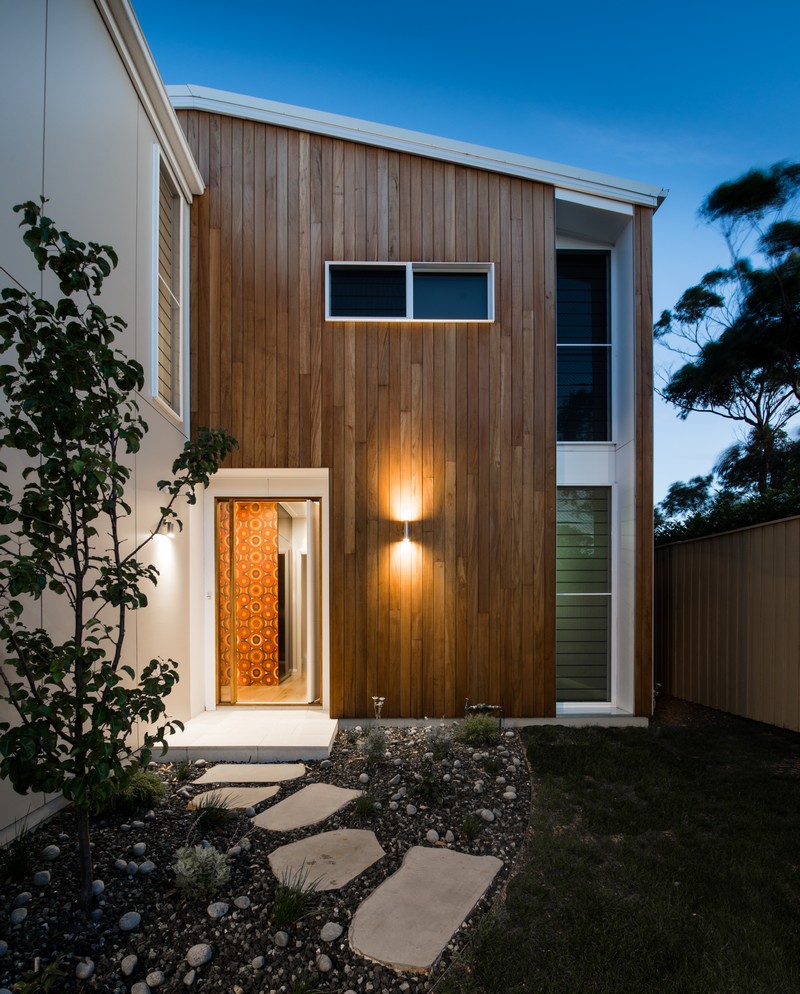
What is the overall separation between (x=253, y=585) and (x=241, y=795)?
8.12 ft

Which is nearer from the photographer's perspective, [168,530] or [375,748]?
[375,748]

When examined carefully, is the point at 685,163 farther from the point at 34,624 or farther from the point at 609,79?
the point at 34,624

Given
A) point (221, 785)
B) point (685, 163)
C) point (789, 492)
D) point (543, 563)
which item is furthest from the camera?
point (685, 163)

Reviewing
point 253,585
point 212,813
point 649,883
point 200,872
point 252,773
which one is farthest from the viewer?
point 253,585

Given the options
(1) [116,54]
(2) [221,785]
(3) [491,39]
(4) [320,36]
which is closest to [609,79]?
(3) [491,39]

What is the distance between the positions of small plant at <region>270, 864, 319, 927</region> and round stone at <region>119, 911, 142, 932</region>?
51 cm

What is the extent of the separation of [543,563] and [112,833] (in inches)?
151

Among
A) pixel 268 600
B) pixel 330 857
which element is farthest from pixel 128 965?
pixel 268 600

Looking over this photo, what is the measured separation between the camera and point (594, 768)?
433cm

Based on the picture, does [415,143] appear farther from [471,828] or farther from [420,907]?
[420,907]

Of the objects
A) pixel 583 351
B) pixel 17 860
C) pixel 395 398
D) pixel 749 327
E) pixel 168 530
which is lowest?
pixel 17 860

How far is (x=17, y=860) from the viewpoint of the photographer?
2.57 metres

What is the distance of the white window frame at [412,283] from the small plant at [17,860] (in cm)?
435

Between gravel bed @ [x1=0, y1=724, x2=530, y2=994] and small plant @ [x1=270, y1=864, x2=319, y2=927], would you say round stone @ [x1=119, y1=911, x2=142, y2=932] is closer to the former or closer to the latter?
gravel bed @ [x1=0, y1=724, x2=530, y2=994]
